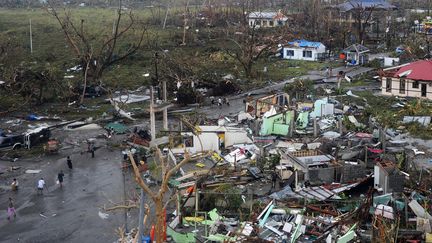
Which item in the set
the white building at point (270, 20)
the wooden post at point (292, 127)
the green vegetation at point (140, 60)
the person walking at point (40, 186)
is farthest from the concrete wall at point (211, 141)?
the white building at point (270, 20)

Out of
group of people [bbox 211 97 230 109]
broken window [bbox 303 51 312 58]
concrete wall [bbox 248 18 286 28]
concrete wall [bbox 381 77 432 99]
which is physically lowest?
group of people [bbox 211 97 230 109]

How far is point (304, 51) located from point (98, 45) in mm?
15495

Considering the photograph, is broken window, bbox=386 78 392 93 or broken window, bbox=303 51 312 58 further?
broken window, bbox=303 51 312 58

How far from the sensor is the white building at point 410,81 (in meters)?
24.7

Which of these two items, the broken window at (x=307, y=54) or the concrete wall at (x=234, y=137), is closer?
the concrete wall at (x=234, y=137)

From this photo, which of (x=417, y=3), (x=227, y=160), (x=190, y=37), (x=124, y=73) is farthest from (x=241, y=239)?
(x=417, y=3)

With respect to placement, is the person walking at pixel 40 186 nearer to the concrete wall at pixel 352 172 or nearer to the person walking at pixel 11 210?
the person walking at pixel 11 210

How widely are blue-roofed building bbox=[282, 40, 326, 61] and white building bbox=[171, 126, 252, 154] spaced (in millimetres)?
21430

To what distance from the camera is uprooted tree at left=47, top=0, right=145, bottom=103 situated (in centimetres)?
3136

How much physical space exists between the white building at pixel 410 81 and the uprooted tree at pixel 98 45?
1449cm

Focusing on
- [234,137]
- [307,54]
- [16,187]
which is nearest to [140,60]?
[307,54]

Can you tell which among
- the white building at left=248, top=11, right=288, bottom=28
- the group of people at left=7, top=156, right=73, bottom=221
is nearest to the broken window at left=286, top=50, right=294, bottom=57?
the white building at left=248, top=11, right=288, bottom=28

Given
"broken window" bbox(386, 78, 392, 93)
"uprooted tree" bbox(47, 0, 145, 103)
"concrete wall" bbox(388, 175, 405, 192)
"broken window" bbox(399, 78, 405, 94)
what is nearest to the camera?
"concrete wall" bbox(388, 175, 405, 192)

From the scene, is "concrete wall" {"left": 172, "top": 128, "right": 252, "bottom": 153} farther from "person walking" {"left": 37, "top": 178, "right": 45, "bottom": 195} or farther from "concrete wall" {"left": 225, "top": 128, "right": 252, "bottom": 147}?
"person walking" {"left": 37, "top": 178, "right": 45, "bottom": 195}
